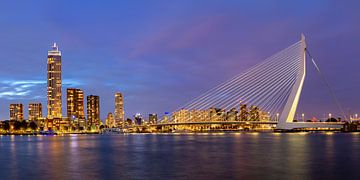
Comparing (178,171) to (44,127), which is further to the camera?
(44,127)

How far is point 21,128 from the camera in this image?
571ft

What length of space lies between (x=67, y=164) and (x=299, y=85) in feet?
107

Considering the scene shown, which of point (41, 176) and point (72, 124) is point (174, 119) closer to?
point (41, 176)

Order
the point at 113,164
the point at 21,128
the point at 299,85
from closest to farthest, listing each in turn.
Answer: the point at 113,164, the point at 299,85, the point at 21,128

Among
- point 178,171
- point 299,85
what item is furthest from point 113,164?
point 299,85

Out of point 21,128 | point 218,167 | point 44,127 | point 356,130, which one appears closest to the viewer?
point 218,167

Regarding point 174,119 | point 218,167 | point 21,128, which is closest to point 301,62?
point 218,167

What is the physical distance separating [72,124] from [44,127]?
11.4 m

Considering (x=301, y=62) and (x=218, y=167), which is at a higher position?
(x=301, y=62)

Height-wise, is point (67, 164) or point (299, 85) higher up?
point (299, 85)

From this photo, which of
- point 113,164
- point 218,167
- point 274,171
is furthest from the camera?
point 113,164

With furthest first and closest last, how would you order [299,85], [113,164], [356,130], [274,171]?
[356,130] → [299,85] → [113,164] → [274,171]

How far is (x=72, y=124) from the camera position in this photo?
7584 inches

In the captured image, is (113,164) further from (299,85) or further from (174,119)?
(174,119)
